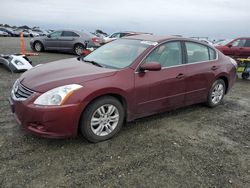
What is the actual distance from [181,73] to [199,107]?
1414mm

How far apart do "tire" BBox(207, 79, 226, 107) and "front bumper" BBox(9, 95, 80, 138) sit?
321cm

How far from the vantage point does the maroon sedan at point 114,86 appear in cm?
309

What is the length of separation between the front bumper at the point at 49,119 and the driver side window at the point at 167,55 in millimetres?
1565

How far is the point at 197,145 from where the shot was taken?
363 cm

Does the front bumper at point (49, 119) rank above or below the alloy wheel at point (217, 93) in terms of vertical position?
above

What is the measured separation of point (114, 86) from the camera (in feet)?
11.3

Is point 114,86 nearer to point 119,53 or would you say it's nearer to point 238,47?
point 119,53

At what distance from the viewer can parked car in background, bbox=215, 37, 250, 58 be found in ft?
40.0

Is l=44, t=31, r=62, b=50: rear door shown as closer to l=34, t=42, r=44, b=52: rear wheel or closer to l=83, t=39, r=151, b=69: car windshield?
l=34, t=42, r=44, b=52: rear wheel

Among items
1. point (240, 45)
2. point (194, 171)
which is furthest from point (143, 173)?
point (240, 45)

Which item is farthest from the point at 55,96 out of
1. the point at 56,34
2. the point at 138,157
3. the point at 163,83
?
the point at 56,34

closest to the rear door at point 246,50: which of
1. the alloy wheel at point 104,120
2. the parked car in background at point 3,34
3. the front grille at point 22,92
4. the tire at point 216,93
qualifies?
the tire at point 216,93

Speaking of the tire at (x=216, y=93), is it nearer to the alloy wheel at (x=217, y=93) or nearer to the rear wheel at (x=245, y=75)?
the alloy wheel at (x=217, y=93)

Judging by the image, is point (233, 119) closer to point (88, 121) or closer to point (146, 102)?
point (146, 102)
